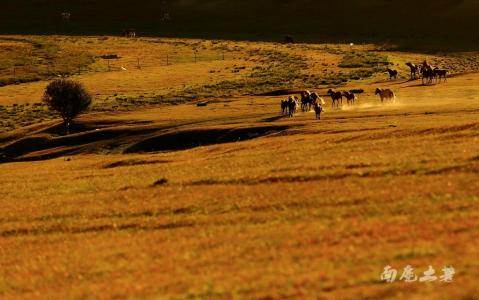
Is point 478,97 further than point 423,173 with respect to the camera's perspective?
Yes

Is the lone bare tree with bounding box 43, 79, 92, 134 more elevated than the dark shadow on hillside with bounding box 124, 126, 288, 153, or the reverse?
the lone bare tree with bounding box 43, 79, 92, 134

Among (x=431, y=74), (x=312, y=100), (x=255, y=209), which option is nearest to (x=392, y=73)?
(x=431, y=74)

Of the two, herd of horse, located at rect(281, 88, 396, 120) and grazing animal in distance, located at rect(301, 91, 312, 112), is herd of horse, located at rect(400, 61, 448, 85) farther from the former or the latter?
grazing animal in distance, located at rect(301, 91, 312, 112)

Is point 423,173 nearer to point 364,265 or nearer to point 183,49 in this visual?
point 364,265

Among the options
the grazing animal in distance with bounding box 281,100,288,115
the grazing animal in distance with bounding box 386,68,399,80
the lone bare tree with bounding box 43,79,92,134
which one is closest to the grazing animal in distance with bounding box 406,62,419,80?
the grazing animal in distance with bounding box 386,68,399,80

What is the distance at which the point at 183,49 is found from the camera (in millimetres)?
172500

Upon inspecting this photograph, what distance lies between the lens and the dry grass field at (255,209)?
19.8m

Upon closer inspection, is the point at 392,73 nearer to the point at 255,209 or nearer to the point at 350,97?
the point at 350,97

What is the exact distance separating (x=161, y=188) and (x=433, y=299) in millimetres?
22588

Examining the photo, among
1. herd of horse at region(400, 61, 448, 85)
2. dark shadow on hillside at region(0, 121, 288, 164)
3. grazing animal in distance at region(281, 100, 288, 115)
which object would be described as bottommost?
dark shadow on hillside at region(0, 121, 288, 164)

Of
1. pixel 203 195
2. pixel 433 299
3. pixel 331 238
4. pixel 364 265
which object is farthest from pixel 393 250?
pixel 203 195

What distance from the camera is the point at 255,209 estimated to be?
2908cm

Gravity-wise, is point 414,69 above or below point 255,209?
above

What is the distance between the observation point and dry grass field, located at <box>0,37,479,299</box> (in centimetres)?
1978
